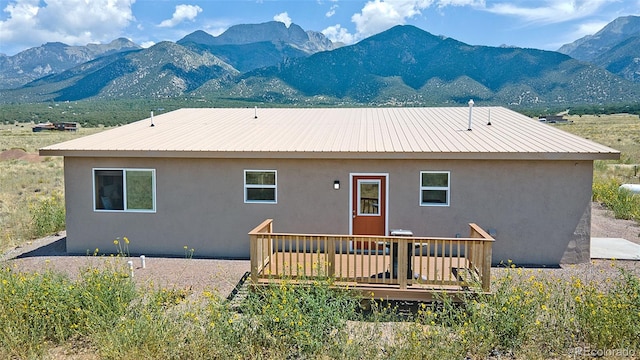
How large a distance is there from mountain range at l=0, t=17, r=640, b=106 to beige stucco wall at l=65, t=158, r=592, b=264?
2659 inches

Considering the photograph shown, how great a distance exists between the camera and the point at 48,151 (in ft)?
37.0

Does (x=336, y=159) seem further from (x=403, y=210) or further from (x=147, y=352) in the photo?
(x=147, y=352)

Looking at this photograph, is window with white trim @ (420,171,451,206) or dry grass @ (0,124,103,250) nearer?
window with white trim @ (420,171,451,206)

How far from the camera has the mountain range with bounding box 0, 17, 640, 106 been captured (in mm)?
82375

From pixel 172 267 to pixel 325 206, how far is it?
11.7ft

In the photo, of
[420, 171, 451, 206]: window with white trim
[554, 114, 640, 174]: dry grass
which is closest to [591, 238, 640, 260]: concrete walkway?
[420, 171, 451, 206]: window with white trim

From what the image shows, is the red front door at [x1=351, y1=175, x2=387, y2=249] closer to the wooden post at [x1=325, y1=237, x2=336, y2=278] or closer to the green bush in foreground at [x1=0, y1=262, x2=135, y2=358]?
the wooden post at [x1=325, y1=237, x2=336, y2=278]

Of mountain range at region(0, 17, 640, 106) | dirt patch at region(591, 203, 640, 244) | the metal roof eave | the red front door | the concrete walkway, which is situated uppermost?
mountain range at region(0, 17, 640, 106)

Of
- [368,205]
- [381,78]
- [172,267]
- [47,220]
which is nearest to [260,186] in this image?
[368,205]

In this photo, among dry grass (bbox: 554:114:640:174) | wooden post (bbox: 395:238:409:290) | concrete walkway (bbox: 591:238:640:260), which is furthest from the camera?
dry grass (bbox: 554:114:640:174)

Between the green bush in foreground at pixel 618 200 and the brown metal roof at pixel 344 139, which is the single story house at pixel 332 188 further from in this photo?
the green bush in foreground at pixel 618 200

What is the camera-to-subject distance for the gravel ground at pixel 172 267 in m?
9.52

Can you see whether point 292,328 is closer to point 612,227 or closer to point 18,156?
point 612,227

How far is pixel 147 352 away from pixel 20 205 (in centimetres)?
1429
